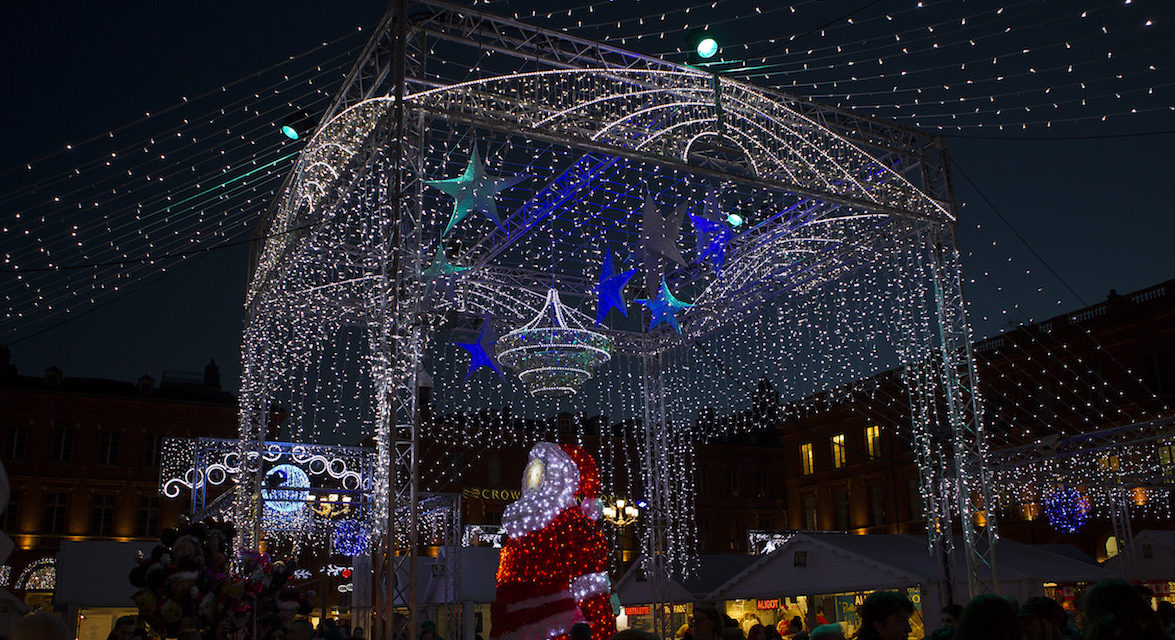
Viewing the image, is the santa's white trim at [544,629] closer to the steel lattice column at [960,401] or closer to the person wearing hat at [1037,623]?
the steel lattice column at [960,401]

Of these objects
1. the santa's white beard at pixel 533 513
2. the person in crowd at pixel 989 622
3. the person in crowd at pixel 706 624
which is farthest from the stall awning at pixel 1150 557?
the person in crowd at pixel 989 622

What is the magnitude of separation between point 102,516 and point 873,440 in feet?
80.6

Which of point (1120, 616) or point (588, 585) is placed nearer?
point (1120, 616)

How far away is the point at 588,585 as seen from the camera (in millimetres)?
10141

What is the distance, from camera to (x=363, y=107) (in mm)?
9492

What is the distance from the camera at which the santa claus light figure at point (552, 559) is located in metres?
10.0

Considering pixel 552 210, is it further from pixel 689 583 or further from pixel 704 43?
pixel 689 583

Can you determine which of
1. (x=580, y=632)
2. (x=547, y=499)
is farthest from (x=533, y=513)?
(x=580, y=632)

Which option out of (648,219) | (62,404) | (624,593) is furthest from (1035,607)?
(62,404)

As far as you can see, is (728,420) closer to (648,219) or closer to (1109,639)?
(648,219)

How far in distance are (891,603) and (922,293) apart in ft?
30.4

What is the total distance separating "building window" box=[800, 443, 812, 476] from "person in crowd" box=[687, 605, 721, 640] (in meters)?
29.5

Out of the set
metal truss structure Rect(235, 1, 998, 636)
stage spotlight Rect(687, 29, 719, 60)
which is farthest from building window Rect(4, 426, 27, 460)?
stage spotlight Rect(687, 29, 719, 60)

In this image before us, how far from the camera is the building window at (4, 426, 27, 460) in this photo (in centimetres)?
2875
